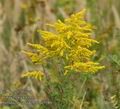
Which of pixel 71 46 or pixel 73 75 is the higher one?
pixel 71 46

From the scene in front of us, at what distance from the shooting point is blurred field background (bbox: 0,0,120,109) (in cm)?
303

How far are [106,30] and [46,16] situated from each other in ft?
1.81

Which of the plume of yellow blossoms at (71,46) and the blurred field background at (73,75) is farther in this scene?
the blurred field background at (73,75)

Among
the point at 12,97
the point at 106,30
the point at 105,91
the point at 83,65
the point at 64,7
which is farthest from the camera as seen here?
the point at 64,7

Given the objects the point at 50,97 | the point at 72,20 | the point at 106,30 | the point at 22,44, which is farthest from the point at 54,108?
the point at 106,30

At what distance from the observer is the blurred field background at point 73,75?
3.03 meters

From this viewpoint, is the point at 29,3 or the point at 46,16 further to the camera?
the point at 29,3

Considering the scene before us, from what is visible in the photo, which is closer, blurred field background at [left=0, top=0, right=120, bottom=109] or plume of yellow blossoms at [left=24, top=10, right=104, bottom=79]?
plume of yellow blossoms at [left=24, top=10, right=104, bottom=79]

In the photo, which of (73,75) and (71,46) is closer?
(71,46)

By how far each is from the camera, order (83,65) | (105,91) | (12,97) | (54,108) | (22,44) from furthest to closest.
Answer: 1. (22,44)
2. (105,91)
3. (12,97)
4. (54,108)
5. (83,65)

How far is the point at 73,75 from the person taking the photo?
2.99m

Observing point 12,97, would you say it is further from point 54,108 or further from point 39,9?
point 39,9

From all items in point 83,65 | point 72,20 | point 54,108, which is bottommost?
point 54,108

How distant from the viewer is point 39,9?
4.61 m
